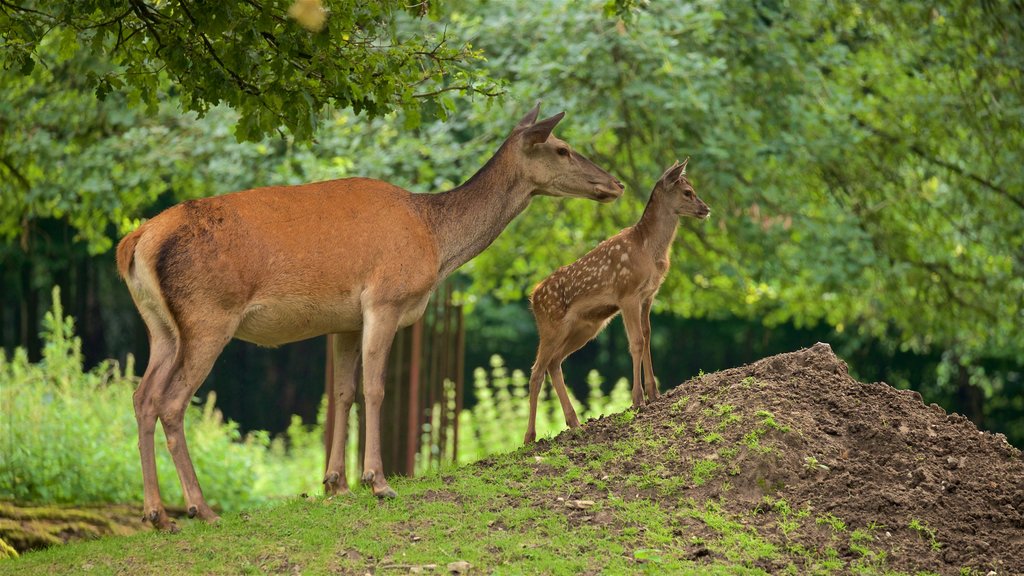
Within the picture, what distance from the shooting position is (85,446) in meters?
12.6

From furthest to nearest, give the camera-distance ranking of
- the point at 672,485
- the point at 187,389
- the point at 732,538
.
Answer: the point at 187,389
the point at 672,485
the point at 732,538

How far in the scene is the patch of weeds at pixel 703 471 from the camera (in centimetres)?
771

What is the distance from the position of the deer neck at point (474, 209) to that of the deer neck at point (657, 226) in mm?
838

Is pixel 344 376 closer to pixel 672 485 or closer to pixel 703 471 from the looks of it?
pixel 672 485

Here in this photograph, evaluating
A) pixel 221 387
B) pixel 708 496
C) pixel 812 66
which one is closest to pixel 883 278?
pixel 812 66

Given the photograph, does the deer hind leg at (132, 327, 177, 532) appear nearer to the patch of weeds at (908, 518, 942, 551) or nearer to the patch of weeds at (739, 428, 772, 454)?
the patch of weeds at (739, 428, 772, 454)

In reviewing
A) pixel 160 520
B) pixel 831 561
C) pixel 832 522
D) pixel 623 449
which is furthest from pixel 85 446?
pixel 831 561

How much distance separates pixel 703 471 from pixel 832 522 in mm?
829

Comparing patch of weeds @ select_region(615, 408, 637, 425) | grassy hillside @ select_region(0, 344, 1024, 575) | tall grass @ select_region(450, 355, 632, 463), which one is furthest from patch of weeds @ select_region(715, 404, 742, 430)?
tall grass @ select_region(450, 355, 632, 463)

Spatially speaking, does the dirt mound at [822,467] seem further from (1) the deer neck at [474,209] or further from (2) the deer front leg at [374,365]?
(1) the deer neck at [474,209]

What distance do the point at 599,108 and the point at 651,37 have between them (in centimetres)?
85

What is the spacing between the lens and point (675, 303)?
16203 mm

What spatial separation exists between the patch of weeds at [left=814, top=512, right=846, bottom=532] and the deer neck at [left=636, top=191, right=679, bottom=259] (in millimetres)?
2290

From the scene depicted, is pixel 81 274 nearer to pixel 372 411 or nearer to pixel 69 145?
pixel 69 145
